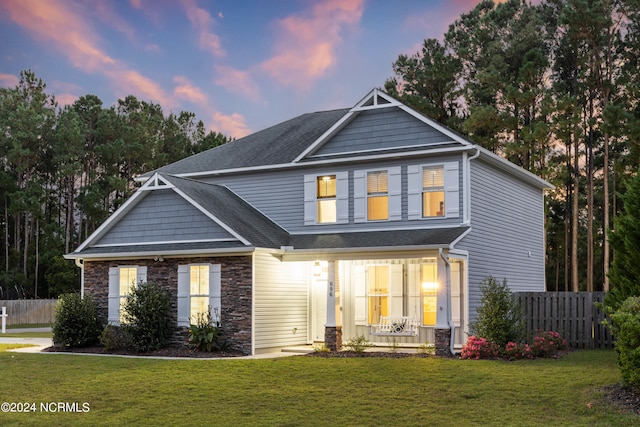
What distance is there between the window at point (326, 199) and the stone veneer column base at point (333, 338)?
3764 mm

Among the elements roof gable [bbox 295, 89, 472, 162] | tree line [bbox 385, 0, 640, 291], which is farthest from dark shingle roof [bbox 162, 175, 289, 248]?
tree line [bbox 385, 0, 640, 291]

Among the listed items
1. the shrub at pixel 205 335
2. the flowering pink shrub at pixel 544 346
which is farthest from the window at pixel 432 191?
the shrub at pixel 205 335

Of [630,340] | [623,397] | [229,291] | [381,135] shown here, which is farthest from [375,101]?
[623,397]

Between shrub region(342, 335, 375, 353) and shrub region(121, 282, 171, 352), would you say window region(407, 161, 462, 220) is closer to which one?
shrub region(342, 335, 375, 353)

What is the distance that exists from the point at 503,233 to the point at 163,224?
32.2 feet

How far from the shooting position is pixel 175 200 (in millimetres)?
21109

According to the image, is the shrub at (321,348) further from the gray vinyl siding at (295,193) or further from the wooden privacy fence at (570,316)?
the wooden privacy fence at (570,316)

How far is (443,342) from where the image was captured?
59.6 ft

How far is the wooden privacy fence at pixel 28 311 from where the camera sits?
127 feet

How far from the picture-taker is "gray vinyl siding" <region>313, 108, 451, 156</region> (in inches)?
819

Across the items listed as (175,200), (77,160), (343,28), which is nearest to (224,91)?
(343,28)

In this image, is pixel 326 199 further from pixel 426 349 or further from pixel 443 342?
pixel 443 342

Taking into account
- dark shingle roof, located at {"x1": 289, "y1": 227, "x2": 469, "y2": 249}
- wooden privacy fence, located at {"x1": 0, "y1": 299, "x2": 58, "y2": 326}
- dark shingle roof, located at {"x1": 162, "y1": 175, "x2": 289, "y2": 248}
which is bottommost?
wooden privacy fence, located at {"x1": 0, "y1": 299, "x2": 58, "y2": 326}

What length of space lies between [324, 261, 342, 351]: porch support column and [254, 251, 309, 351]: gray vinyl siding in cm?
155
